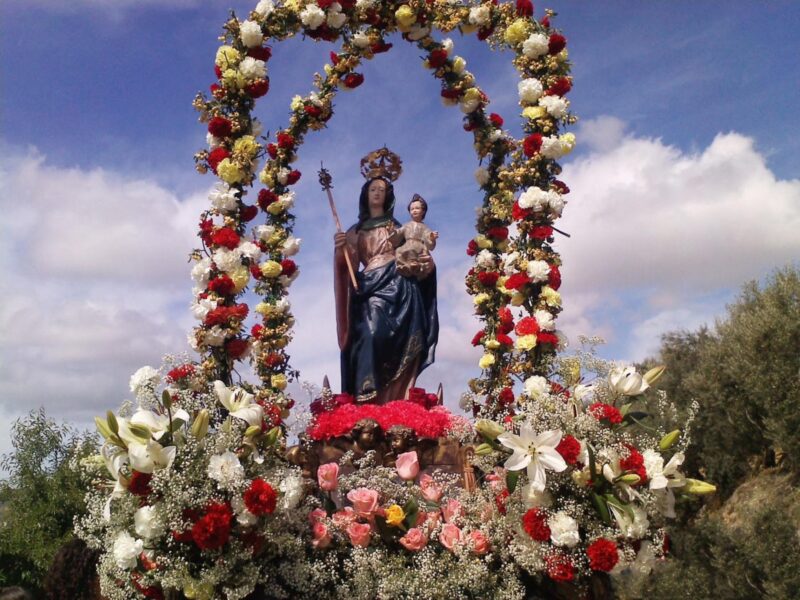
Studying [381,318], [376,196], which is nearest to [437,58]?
[376,196]

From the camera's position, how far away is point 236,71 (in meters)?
8.63

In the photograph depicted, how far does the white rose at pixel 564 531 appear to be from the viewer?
5.39 meters

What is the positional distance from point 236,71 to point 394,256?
2790 mm

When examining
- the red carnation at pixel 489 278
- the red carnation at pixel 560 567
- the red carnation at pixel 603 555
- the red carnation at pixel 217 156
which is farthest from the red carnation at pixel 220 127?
the red carnation at pixel 603 555

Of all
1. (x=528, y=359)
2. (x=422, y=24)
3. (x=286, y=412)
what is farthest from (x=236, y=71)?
(x=528, y=359)

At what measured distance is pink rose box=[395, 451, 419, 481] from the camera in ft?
20.9

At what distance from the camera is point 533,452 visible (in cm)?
540

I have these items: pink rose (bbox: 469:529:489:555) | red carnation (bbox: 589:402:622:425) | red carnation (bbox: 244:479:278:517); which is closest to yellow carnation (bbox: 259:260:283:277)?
red carnation (bbox: 244:479:278:517)

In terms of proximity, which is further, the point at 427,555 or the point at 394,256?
the point at 394,256

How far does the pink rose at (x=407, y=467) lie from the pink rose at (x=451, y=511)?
377 mm

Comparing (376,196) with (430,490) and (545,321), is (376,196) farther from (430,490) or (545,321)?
(430,490)

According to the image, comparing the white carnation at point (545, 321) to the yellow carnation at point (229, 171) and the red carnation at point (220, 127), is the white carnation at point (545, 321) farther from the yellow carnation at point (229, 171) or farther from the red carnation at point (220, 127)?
the red carnation at point (220, 127)

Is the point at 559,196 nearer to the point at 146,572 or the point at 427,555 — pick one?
the point at 427,555

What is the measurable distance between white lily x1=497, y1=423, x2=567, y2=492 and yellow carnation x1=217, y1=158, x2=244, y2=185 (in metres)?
4.51
